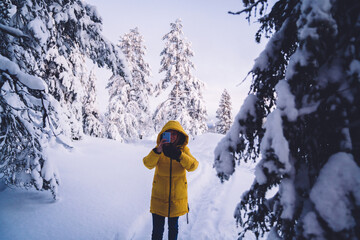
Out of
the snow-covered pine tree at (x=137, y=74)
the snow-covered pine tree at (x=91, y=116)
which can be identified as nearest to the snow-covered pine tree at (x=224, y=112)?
the snow-covered pine tree at (x=137, y=74)

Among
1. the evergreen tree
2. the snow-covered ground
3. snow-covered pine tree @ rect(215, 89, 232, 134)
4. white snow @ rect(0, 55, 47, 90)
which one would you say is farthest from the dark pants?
snow-covered pine tree @ rect(215, 89, 232, 134)

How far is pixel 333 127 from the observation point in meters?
1.07

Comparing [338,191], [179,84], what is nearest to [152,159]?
[338,191]

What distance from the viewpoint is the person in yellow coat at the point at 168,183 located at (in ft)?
8.41

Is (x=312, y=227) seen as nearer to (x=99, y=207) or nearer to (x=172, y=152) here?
(x=172, y=152)

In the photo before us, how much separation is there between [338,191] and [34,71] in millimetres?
4632

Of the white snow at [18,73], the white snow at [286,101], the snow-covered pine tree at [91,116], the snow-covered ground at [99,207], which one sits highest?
the snow-covered pine tree at [91,116]

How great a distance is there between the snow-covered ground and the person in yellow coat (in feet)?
3.51

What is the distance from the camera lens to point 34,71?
10.8 feet

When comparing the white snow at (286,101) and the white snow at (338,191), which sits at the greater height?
the white snow at (286,101)

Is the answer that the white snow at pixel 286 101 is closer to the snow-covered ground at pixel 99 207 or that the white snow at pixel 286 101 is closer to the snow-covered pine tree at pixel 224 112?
the snow-covered ground at pixel 99 207

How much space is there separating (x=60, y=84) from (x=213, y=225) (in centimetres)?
798

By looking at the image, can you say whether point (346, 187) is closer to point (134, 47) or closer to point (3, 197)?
point (3, 197)

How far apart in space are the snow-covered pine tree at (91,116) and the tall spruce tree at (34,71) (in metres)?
10.2
